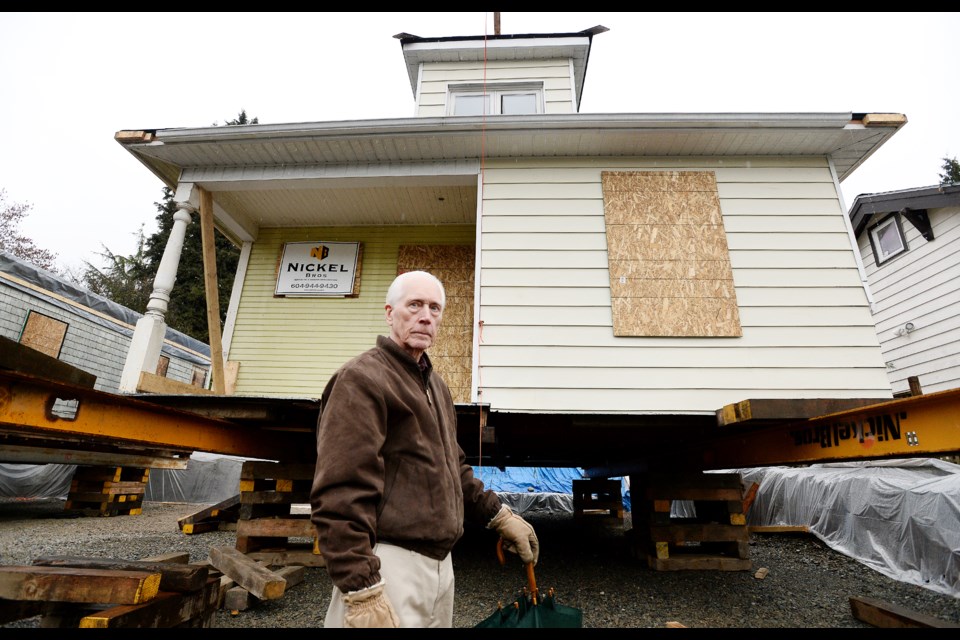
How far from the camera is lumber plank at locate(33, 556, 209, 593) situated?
8.48 feet

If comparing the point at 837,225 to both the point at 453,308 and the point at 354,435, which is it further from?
the point at 354,435

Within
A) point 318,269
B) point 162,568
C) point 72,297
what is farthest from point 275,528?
point 72,297

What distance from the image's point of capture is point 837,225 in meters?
5.25

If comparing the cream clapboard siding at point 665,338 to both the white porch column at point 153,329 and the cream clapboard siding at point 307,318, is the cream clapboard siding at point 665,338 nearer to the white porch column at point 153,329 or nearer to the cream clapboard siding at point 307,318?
the cream clapboard siding at point 307,318

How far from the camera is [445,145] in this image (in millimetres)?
5641

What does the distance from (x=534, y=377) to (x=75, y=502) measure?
992cm

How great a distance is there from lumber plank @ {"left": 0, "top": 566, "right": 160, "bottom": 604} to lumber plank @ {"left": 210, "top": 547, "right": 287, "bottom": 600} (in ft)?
3.59

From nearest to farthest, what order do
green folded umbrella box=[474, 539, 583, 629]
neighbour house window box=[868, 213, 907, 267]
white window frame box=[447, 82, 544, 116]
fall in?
1. green folded umbrella box=[474, 539, 583, 629]
2. white window frame box=[447, 82, 544, 116]
3. neighbour house window box=[868, 213, 907, 267]

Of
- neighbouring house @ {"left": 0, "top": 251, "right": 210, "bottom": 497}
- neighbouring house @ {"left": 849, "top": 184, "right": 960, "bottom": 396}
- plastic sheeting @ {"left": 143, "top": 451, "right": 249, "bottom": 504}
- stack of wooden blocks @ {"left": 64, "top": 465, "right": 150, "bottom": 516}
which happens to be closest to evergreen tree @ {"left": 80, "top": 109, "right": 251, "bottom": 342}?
neighbouring house @ {"left": 0, "top": 251, "right": 210, "bottom": 497}

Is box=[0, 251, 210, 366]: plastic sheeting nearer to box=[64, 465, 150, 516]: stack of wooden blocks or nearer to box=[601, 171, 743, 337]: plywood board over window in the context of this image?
box=[64, 465, 150, 516]: stack of wooden blocks

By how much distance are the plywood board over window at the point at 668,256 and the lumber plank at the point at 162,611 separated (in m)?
4.18

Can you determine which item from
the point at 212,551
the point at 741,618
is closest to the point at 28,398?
the point at 212,551

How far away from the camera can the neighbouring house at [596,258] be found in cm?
481

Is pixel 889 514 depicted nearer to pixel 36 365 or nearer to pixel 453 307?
pixel 453 307
